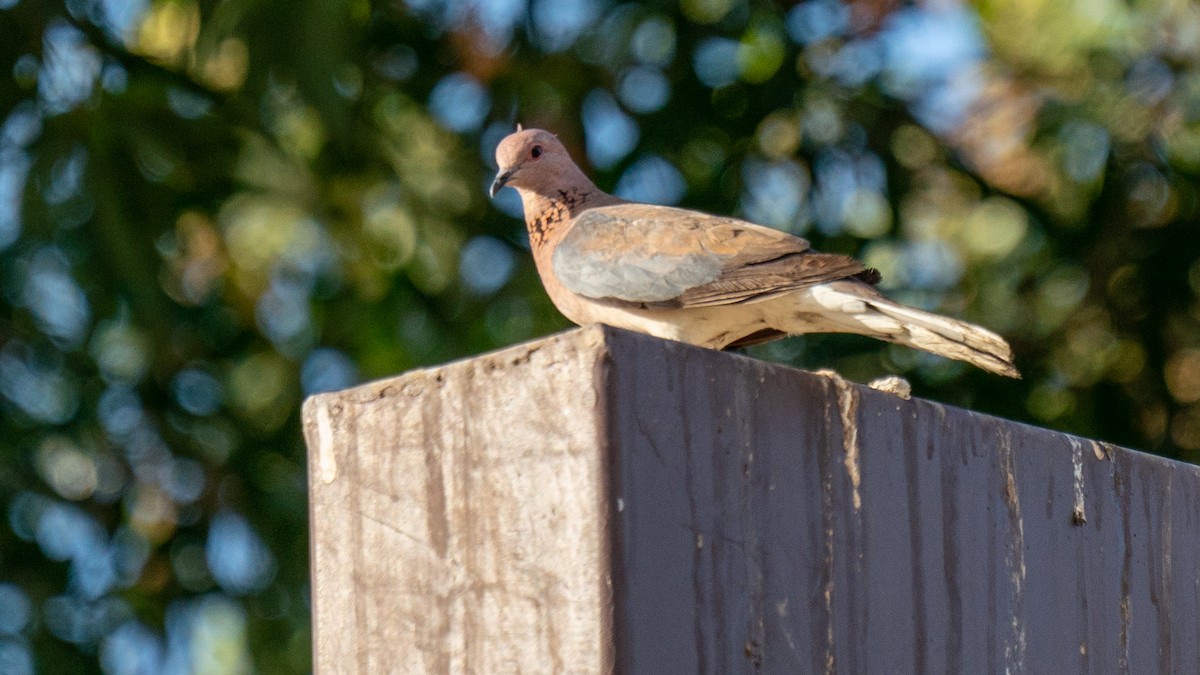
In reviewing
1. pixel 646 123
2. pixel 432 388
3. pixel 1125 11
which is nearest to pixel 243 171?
pixel 646 123

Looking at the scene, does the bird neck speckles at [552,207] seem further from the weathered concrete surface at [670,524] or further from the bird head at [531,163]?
the weathered concrete surface at [670,524]

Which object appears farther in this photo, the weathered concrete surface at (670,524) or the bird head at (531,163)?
the bird head at (531,163)

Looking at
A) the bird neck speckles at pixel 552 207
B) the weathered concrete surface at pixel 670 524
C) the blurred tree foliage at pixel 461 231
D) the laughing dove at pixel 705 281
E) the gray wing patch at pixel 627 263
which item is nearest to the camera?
the weathered concrete surface at pixel 670 524

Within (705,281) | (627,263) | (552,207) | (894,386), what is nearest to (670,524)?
(894,386)

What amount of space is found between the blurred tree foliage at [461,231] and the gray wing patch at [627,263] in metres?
1.63

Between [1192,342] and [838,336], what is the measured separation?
1492 mm

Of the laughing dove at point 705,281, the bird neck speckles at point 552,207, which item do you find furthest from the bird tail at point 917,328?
the bird neck speckles at point 552,207

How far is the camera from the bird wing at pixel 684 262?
12.1 feet

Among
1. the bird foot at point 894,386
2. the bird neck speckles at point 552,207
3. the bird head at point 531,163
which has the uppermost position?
the bird head at point 531,163

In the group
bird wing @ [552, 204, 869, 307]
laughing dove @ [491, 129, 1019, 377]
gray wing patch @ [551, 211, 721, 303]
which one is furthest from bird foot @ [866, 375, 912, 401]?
gray wing patch @ [551, 211, 721, 303]

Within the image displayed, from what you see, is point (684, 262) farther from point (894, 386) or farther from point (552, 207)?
point (894, 386)

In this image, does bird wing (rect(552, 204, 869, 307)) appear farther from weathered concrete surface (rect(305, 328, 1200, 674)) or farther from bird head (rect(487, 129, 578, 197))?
weathered concrete surface (rect(305, 328, 1200, 674))

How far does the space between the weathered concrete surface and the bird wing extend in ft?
3.57

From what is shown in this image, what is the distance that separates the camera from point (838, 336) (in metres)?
5.70
